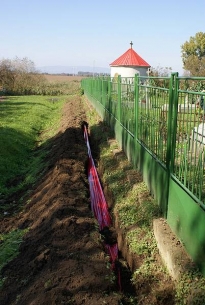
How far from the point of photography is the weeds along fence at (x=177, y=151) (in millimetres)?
3404

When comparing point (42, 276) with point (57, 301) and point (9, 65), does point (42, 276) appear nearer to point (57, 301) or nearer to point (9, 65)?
point (57, 301)

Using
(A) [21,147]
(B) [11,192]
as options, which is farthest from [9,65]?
(B) [11,192]

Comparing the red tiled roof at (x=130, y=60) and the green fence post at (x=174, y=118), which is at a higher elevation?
the red tiled roof at (x=130, y=60)

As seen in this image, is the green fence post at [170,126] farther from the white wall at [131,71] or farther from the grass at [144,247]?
the white wall at [131,71]

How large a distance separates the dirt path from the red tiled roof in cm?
2600

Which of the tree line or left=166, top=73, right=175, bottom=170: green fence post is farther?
the tree line

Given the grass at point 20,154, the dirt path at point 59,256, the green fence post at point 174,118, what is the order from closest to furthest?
1. the dirt path at point 59,256
2. the green fence post at point 174,118
3. the grass at point 20,154

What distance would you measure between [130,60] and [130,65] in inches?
27.5

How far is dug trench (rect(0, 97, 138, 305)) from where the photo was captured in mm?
3180

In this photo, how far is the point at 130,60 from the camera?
30.8 m

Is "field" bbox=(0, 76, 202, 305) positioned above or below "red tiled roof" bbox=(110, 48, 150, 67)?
below

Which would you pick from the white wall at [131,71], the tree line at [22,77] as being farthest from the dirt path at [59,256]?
the tree line at [22,77]

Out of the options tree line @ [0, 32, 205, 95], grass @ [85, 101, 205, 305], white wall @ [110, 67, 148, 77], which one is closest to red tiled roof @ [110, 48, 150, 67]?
white wall @ [110, 67, 148, 77]

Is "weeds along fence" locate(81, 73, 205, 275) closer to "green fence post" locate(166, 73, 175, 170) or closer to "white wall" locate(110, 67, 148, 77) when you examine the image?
"green fence post" locate(166, 73, 175, 170)
